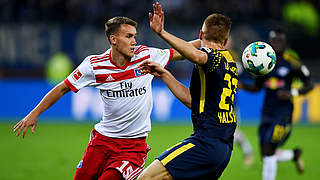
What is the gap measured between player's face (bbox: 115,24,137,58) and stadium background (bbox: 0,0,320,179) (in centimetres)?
A: 911

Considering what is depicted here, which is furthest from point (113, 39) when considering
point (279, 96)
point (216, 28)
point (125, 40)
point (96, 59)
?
point (279, 96)

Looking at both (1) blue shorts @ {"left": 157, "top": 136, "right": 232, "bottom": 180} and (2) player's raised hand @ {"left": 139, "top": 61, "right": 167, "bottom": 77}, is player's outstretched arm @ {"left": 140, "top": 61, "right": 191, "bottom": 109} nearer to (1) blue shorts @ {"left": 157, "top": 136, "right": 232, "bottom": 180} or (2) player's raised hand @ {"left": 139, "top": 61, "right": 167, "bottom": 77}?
(2) player's raised hand @ {"left": 139, "top": 61, "right": 167, "bottom": 77}

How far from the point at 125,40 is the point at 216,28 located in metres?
1.31

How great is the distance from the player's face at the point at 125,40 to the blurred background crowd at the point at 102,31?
38.9 ft

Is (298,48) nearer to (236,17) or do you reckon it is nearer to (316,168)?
(236,17)

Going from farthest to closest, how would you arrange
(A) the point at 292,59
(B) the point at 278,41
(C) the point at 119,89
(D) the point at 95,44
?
(D) the point at 95,44, (A) the point at 292,59, (B) the point at 278,41, (C) the point at 119,89

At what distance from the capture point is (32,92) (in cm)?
1750

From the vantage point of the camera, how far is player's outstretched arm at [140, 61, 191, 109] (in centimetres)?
526

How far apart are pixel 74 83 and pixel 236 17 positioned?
1346 cm

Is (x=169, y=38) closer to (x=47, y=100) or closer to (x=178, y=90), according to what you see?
(x=178, y=90)

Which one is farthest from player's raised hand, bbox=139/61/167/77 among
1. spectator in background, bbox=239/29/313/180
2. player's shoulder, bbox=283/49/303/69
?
player's shoulder, bbox=283/49/303/69

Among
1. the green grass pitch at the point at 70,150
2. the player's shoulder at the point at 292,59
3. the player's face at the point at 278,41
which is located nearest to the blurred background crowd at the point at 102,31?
the green grass pitch at the point at 70,150

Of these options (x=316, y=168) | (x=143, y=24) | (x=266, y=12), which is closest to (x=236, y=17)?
(x=266, y=12)

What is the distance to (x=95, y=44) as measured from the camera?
18562mm
